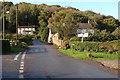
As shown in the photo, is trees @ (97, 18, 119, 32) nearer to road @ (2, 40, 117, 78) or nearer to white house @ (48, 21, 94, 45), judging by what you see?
white house @ (48, 21, 94, 45)

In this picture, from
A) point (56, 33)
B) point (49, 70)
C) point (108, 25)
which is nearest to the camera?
point (49, 70)

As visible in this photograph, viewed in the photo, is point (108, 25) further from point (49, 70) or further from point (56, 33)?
point (49, 70)

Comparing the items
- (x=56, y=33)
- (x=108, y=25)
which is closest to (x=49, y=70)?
(x=56, y=33)

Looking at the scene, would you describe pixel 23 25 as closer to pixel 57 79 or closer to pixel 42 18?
pixel 42 18

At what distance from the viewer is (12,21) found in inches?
3317

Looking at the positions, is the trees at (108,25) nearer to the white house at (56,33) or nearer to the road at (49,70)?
the white house at (56,33)

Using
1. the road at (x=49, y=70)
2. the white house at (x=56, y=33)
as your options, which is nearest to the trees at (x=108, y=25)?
the white house at (x=56, y=33)

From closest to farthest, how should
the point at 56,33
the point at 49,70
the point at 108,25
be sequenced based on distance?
the point at 49,70 → the point at 56,33 → the point at 108,25

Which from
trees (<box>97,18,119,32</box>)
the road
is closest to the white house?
trees (<box>97,18,119,32</box>)

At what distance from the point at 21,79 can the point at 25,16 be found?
8689cm

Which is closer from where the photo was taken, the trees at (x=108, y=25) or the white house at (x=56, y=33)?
the white house at (x=56, y=33)

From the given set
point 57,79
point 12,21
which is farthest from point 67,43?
point 12,21

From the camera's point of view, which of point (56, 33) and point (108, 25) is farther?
point (108, 25)

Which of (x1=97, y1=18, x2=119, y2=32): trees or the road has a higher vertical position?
(x1=97, y1=18, x2=119, y2=32): trees
